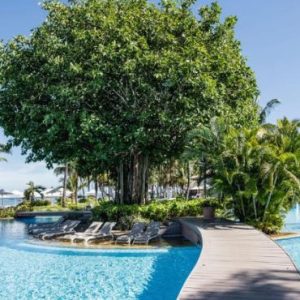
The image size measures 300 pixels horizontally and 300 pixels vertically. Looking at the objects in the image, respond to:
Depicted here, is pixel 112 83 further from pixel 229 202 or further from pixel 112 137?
pixel 229 202

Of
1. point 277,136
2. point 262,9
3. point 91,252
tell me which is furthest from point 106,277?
point 262,9

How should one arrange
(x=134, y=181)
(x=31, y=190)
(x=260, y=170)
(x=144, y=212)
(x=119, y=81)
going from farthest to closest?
(x=31, y=190), (x=134, y=181), (x=119, y=81), (x=144, y=212), (x=260, y=170)

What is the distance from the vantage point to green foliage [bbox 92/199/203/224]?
868 inches

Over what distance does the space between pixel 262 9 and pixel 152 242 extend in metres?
11.4

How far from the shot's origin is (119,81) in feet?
74.2

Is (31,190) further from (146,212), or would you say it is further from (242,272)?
(242,272)

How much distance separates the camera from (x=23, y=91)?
23.4 meters

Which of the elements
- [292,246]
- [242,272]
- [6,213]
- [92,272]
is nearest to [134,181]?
[292,246]

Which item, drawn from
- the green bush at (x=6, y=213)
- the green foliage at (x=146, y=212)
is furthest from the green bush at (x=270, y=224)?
the green bush at (x=6, y=213)

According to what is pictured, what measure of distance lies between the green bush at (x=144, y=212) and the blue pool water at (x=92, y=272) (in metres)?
5.37

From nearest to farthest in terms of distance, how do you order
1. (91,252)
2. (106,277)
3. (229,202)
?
(106,277) < (91,252) < (229,202)

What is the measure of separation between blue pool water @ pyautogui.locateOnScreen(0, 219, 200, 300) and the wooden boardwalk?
1.43m

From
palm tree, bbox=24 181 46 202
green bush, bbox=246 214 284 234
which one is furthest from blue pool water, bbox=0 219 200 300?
palm tree, bbox=24 181 46 202

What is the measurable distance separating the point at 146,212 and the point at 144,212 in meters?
0.12
